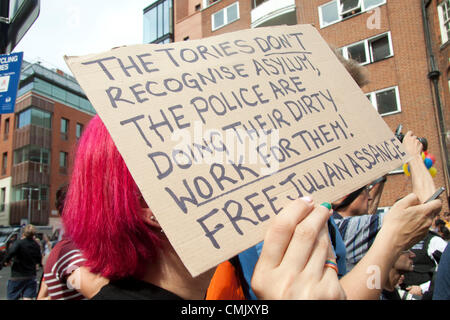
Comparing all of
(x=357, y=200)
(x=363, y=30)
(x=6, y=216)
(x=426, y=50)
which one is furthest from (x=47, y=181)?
(x=357, y=200)

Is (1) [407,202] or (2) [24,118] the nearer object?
(1) [407,202]

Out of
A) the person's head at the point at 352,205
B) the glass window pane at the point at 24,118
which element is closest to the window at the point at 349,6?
the person's head at the point at 352,205

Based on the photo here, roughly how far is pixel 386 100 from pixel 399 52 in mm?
1736

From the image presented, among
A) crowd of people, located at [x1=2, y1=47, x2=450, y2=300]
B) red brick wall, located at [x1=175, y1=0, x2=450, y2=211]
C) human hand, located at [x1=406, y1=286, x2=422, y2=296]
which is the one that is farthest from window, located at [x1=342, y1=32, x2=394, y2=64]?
crowd of people, located at [x1=2, y1=47, x2=450, y2=300]

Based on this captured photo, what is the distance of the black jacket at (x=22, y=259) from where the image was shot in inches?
207

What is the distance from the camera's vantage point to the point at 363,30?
12.5 metres

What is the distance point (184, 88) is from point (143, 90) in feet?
0.40

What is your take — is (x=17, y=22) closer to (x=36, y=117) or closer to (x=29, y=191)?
(x=29, y=191)

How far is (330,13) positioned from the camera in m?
13.3

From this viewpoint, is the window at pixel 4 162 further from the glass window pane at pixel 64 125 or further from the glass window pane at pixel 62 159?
the glass window pane at pixel 64 125

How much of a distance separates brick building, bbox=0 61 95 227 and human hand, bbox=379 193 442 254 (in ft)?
93.0

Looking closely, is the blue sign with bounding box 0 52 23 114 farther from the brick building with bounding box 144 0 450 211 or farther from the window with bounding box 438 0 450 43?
the window with bounding box 438 0 450 43

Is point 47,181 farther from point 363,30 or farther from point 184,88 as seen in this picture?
point 184,88

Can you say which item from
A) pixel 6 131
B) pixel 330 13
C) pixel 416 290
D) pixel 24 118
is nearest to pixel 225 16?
pixel 330 13
